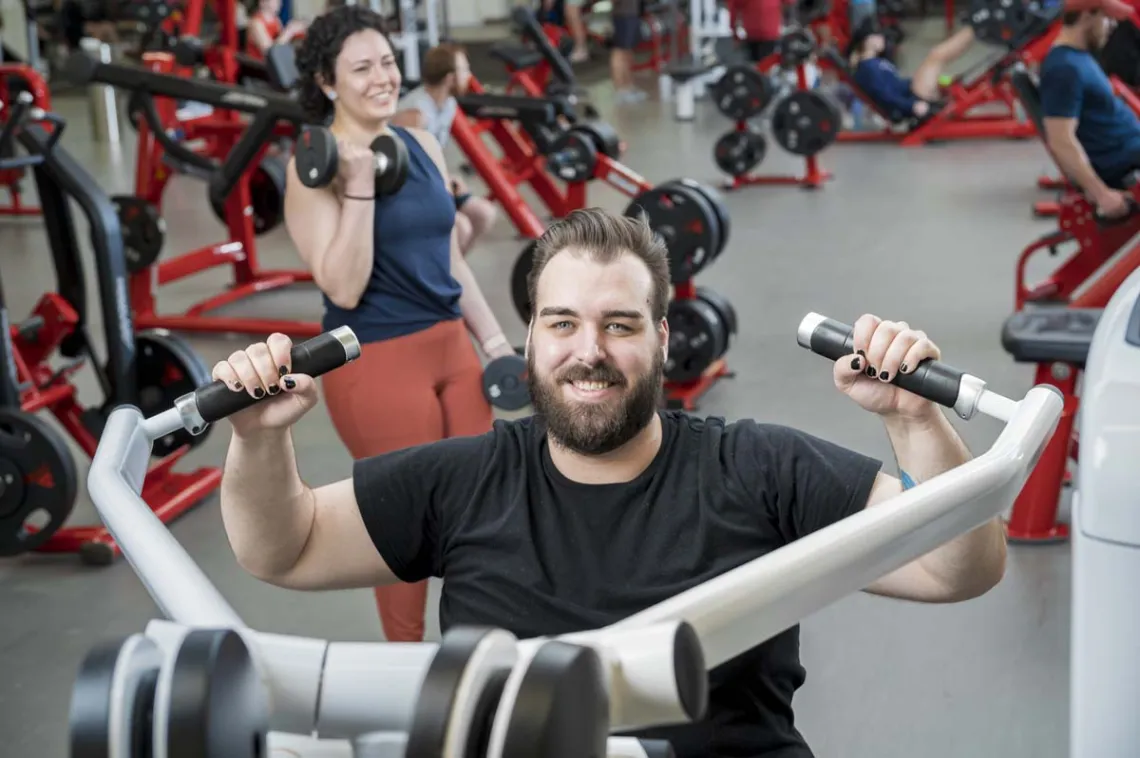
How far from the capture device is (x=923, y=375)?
1564mm

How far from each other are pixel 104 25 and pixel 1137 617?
527 inches

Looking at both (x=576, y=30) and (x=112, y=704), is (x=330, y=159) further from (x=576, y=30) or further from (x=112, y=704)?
(x=576, y=30)

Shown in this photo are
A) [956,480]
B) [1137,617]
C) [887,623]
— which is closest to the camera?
[956,480]

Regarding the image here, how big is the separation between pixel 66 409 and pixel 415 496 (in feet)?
8.62

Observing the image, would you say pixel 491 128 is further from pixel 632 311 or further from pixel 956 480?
pixel 956 480

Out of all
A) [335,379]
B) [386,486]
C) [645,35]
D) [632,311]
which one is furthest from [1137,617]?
[645,35]

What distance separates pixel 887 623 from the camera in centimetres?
335

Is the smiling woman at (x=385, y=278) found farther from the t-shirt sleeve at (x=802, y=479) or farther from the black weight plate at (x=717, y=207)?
the black weight plate at (x=717, y=207)

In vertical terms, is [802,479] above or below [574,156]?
above

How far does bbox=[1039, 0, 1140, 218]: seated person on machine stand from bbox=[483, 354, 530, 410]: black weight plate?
10.6ft

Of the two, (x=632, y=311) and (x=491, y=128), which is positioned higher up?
(x=632, y=311)

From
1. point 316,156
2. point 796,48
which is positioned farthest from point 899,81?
point 316,156

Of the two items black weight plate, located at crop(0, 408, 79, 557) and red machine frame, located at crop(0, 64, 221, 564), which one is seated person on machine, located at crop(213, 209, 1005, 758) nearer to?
black weight plate, located at crop(0, 408, 79, 557)

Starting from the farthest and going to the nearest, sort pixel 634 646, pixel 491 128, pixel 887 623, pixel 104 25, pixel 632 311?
pixel 104 25 → pixel 491 128 → pixel 887 623 → pixel 632 311 → pixel 634 646
